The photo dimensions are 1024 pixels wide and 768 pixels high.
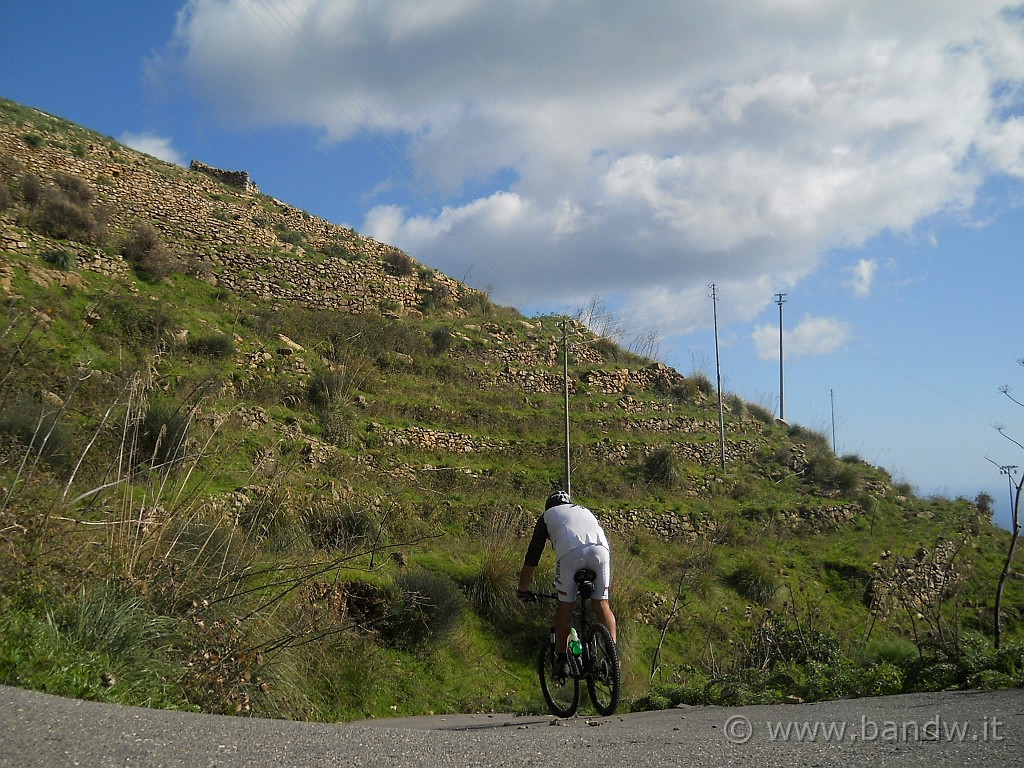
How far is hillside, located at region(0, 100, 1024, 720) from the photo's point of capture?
5.65 m

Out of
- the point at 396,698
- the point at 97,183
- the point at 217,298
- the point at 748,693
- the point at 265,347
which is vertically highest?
the point at 97,183

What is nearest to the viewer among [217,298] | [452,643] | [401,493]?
[452,643]

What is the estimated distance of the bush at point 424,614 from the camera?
37.7 feet

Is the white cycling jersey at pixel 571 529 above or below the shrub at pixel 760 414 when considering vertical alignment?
below

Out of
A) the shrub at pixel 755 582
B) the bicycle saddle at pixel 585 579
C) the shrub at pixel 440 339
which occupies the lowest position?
the shrub at pixel 755 582

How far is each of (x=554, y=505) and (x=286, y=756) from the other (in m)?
3.39

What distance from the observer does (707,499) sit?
93.4 ft

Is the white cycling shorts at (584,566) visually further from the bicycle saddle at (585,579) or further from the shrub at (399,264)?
the shrub at (399,264)

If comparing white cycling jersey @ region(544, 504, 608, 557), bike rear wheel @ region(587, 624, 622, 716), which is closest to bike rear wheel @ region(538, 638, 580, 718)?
bike rear wheel @ region(587, 624, 622, 716)

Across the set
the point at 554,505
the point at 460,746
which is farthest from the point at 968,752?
the point at 554,505

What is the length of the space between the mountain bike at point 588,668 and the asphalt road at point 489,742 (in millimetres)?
1209

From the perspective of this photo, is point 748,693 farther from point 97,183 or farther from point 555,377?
point 97,183

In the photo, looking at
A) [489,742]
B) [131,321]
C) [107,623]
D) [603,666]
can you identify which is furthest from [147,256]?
[489,742]

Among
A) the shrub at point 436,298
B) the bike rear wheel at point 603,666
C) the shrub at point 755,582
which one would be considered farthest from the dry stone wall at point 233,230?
the bike rear wheel at point 603,666
